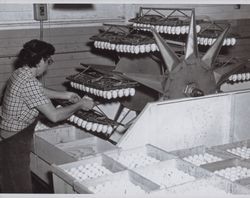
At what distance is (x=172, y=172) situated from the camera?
3324 mm

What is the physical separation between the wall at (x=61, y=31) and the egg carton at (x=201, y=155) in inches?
110

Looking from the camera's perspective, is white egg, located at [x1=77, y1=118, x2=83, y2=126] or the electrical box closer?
white egg, located at [x1=77, y1=118, x2=83, y2=126]

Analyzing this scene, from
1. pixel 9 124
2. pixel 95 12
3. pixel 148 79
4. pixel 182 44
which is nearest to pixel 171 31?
pixel 182 44

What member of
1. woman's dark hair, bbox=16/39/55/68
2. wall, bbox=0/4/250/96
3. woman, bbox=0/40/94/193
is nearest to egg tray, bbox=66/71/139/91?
woman, bbox=0/40/94/193

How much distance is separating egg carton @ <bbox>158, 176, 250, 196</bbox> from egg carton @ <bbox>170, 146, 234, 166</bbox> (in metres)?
0.60

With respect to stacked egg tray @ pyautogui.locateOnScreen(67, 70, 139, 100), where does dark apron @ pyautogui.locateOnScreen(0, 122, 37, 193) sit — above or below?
below

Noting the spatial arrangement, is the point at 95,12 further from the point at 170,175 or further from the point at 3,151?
the point at 170,175

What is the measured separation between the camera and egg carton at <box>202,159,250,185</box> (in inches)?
132

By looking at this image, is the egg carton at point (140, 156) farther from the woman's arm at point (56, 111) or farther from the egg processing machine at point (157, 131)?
the woman's arm at point (56, 111)

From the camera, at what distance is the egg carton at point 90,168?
3.26m

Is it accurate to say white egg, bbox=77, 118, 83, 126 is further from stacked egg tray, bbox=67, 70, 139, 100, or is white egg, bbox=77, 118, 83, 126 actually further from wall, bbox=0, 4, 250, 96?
wall, bbox=0, 4, 250, 96

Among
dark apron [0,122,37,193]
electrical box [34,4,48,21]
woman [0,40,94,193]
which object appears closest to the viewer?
woman [0,40,94,193]

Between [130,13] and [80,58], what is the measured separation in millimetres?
1155

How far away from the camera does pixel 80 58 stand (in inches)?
244
